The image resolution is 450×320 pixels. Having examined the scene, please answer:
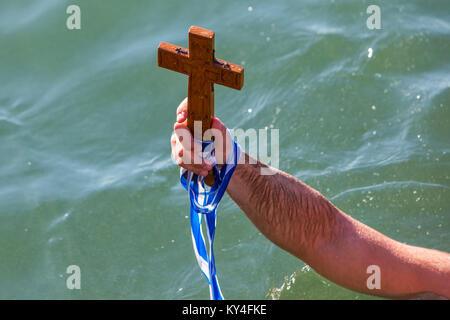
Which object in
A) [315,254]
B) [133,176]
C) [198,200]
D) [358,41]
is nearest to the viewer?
[198,200]

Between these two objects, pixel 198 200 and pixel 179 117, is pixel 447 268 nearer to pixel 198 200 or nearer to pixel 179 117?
pixel 198 200

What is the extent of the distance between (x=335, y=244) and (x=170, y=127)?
2.27 metres

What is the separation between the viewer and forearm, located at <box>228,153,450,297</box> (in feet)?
10.6

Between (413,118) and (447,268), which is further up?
(413,118)

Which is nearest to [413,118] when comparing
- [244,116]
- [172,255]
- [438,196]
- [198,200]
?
[438,196]

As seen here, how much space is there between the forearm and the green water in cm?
88

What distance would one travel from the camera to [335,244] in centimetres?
334

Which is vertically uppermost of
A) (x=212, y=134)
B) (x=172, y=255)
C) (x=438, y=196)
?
(x=212, y=134)

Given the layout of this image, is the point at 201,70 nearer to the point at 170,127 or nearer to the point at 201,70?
the point at 201,70

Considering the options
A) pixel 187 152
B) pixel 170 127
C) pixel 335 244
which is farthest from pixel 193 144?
pixel 170 127

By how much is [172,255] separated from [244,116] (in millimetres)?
1345

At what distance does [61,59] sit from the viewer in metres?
5.90

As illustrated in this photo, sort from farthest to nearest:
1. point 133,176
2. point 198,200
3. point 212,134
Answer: point 133,176
point 198,200
point 212,134

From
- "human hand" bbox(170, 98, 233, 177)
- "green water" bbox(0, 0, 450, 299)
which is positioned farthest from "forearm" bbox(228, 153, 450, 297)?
"green water" bbox(0, 0, 450, 299)
